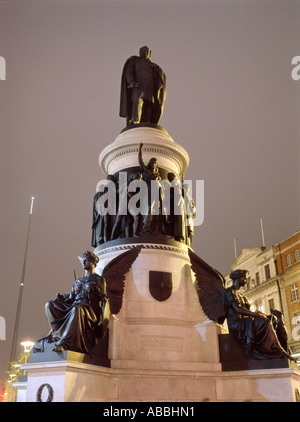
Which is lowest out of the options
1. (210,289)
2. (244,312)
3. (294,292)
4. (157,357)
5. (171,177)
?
(157,357)

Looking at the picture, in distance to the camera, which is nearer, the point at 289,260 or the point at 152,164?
the point at 152,164

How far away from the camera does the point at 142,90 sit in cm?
1468

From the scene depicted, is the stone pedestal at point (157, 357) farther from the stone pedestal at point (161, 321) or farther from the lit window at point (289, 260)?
the lit window at point (289, 260)

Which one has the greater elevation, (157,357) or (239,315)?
(239,315)

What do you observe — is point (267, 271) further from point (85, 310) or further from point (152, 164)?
point (85, 310)

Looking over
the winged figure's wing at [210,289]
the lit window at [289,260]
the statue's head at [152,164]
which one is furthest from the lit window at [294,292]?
the statue's head at [152,164]

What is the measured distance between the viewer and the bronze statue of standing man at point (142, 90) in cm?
1466

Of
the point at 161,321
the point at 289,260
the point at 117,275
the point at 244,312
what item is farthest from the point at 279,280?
the point at 117,275

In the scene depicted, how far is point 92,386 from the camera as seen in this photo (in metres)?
8.29

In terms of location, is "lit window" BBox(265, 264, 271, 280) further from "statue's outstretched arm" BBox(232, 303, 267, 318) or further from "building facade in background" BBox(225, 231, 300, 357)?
"statue's outstretched arm" BBox(232, 303, 267, 318)

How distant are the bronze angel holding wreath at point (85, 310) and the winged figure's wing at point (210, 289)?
2156 millimetres

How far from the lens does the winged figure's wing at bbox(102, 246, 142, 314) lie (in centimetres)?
1022

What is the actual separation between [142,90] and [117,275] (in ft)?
24.1

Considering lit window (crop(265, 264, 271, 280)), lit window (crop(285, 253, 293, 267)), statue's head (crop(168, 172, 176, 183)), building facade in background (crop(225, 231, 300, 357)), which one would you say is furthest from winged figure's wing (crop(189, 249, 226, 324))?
lit window (crop(265, 264, 271, 280))
